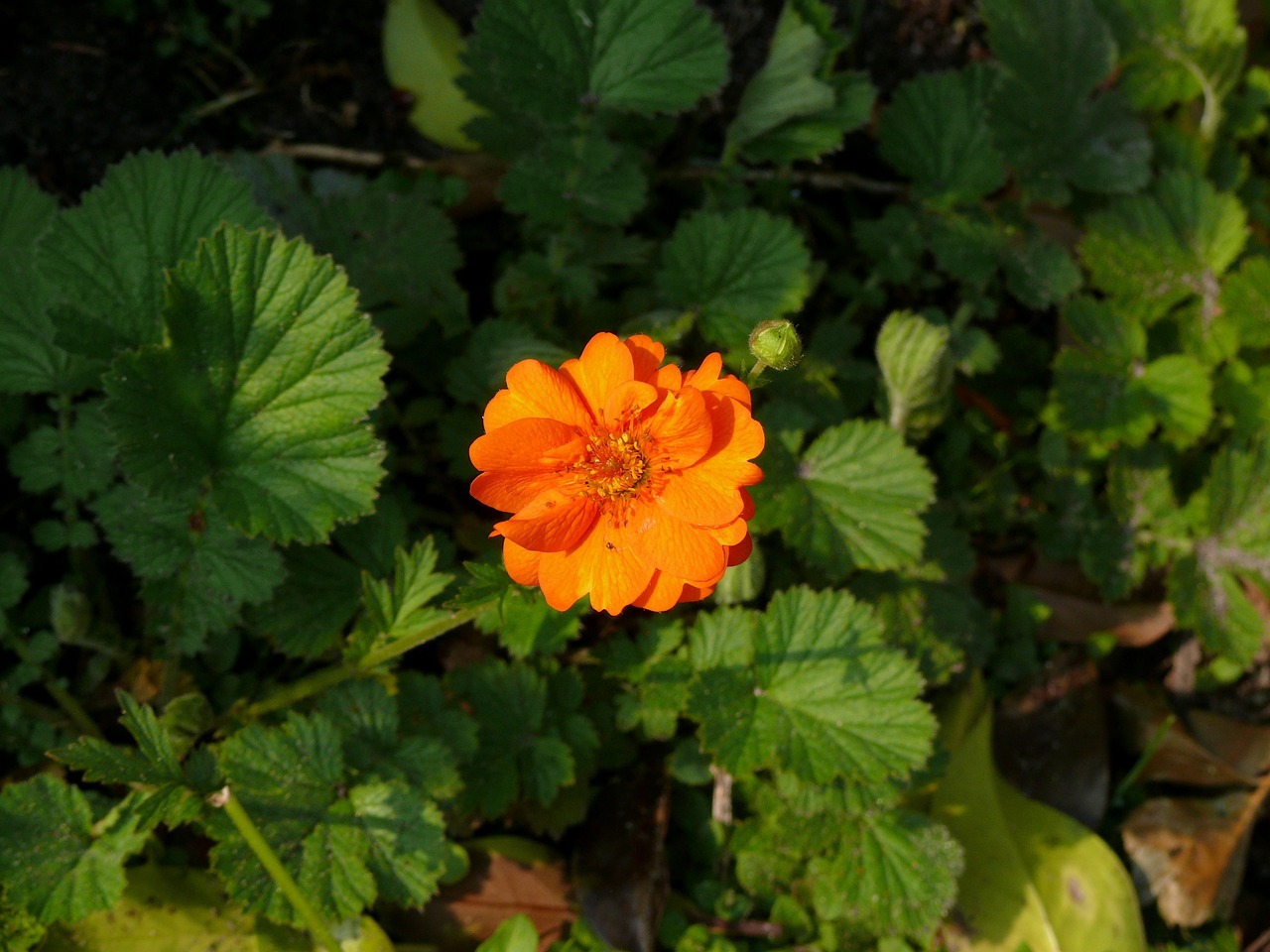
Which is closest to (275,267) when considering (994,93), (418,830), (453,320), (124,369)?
(124,369)

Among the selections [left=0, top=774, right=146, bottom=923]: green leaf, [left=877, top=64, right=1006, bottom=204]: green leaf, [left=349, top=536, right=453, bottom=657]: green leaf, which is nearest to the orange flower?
[left=349, top=536, right=453, bottom=657]: green leaf

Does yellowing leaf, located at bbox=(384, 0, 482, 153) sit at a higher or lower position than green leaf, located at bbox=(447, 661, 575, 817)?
higher

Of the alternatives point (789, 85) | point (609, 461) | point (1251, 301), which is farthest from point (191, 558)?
point (1251, 301)

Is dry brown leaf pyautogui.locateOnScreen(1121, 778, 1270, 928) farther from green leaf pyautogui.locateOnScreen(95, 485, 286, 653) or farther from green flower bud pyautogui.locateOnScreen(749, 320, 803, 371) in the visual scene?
green leaf pyautogui.locateOnScreen(95, 485, 286, 653)

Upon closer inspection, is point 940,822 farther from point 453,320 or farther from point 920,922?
point 453,320

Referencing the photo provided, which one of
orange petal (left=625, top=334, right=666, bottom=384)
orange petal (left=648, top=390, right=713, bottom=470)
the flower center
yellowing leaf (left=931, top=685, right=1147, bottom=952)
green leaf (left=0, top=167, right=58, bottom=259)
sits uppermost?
green leaf (left=0, top=167, right=58, bottom=259)

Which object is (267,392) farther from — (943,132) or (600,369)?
(943,132)

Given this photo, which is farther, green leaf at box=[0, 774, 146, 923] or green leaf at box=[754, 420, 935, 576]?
green leaf at box=[754, 420, 935, 576]
